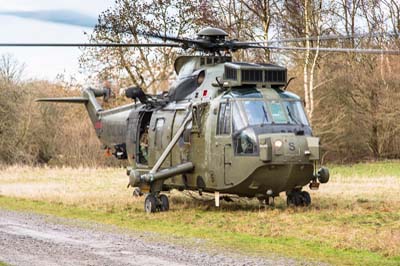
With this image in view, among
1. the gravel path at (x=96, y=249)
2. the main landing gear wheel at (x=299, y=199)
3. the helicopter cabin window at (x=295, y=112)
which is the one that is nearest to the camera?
the gravel path at (x=96, y=249)

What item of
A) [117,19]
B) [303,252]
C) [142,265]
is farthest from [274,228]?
[117,19]

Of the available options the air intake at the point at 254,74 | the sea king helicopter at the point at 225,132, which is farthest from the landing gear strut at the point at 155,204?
the air intake at the point at 254,74

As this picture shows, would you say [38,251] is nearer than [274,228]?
Yes

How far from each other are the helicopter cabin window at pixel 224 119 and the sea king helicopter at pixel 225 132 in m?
0.02

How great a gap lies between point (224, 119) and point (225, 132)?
291mm

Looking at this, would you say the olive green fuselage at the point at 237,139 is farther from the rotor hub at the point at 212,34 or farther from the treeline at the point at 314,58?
the treeline at the point at 314,58

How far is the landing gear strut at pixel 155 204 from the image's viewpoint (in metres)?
17.3

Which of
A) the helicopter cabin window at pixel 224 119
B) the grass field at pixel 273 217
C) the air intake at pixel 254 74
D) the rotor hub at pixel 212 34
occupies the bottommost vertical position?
the grass field at pixel 273 217

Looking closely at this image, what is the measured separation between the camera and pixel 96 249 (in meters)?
11.5

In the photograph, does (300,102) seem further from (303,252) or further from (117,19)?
(117,19)

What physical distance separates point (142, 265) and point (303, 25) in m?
30.9

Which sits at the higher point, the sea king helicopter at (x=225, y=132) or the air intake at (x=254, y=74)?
the air intake at (x=254, y=74)

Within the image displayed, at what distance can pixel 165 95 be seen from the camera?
762 inches

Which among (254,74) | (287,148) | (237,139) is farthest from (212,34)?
(287,148)
